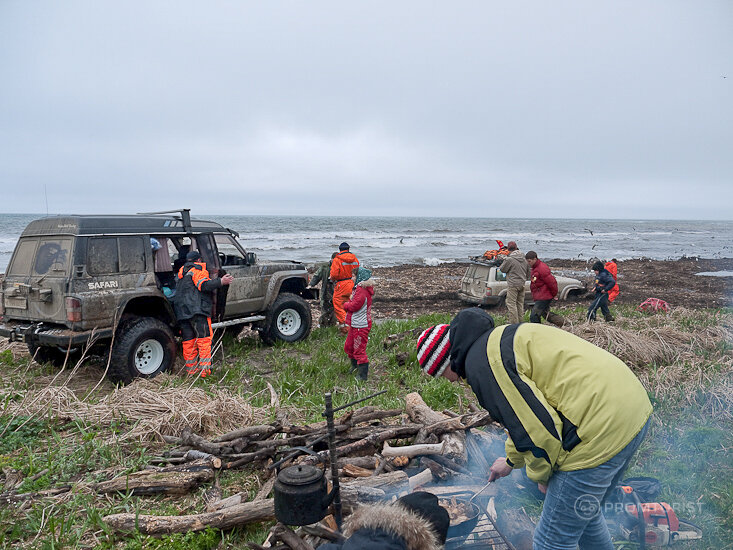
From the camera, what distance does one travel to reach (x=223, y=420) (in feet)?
16.8

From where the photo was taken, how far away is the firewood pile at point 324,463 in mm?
3447

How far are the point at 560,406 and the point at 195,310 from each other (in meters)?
6.00

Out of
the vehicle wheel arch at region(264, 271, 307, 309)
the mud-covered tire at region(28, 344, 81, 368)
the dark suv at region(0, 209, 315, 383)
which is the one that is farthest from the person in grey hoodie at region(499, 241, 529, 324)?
the mud-covered tire at region(28, 344, 81, 368)

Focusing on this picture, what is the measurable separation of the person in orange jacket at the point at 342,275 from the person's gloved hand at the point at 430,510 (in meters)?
7.56

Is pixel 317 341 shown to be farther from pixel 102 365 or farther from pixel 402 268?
pixel 402 268

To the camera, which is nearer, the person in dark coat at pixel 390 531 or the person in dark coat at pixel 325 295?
the person in dark coat at pixel 390 531

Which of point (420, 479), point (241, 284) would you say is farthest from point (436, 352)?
point (241, 284)

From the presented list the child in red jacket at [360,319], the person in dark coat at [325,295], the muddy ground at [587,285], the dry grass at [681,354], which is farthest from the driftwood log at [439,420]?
the muddy ground at [587,285]

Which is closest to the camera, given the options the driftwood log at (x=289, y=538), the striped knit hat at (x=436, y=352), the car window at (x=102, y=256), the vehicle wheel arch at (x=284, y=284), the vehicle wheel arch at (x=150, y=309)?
the striped knit hat at (x=436, y=352)

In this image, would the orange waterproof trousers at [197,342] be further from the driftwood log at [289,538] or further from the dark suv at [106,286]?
the driftwood log at [289,538]

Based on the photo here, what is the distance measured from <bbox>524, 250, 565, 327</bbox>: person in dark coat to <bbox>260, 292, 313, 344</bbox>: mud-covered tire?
5283 millimetres

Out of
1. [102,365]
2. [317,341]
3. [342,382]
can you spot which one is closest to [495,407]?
[342,382]

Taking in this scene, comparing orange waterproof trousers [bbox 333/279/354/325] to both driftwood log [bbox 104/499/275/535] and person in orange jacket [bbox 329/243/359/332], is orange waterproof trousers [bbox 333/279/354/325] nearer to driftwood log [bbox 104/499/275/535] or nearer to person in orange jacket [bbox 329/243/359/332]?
person in orange jacket [bbox 329/243/359/332]

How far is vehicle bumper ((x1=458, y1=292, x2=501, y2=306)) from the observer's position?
1469 centimetres
